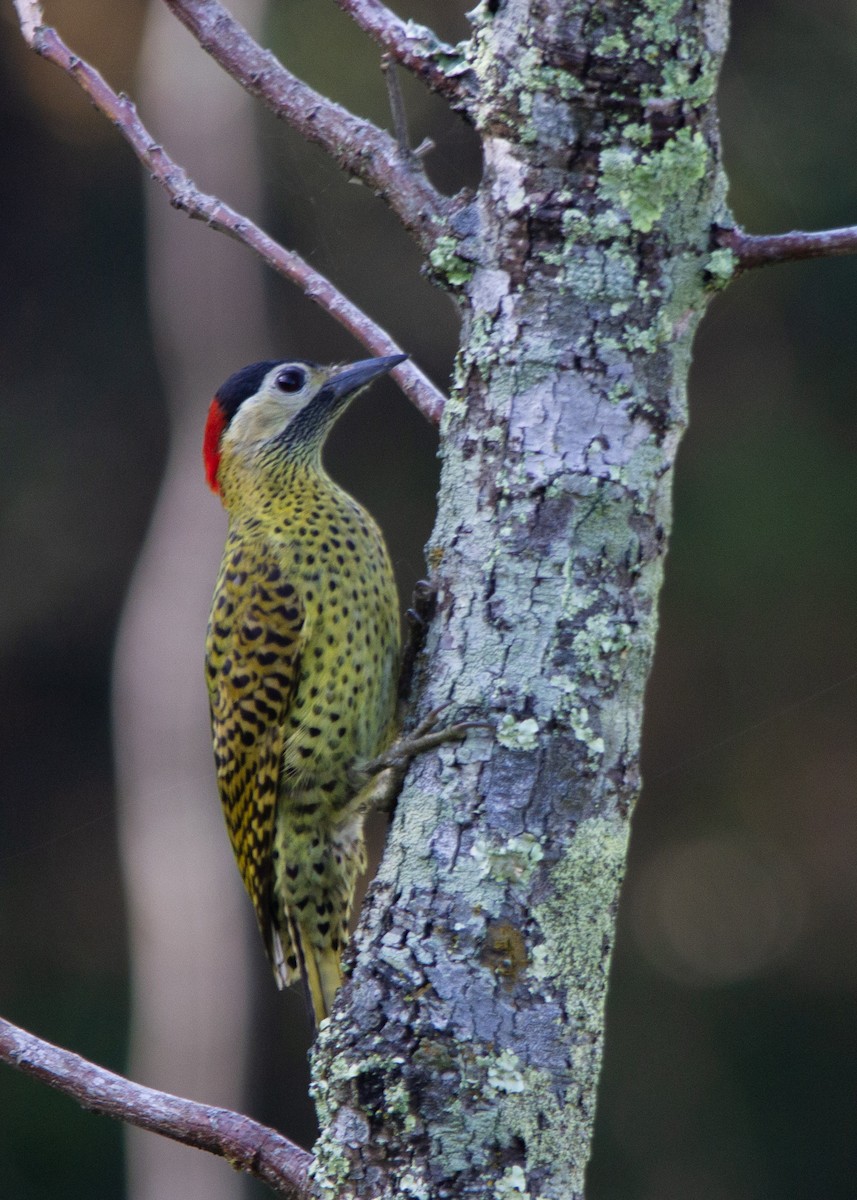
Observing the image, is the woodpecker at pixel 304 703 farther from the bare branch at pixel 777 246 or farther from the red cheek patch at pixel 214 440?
the bare branch at pixel 777 246

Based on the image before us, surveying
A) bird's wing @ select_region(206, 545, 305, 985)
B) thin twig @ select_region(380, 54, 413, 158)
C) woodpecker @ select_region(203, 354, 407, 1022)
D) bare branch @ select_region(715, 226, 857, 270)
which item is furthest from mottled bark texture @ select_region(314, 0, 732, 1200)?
bird's wing @ select_region(206, 545, 305, 985)

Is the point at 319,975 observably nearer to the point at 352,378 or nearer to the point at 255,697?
the point at 255,697

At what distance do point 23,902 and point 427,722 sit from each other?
8.16 m

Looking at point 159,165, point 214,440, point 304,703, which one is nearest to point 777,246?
point 159,165

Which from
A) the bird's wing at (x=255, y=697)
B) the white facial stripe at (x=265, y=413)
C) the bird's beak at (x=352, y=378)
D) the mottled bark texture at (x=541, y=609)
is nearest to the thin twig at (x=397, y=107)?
the mottled bark texture at (x=541, y=609)

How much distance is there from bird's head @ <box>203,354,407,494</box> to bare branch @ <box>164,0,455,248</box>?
1164mm

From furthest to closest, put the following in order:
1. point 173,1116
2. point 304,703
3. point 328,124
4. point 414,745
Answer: point 304,703
point 328,124
point 414,745
point 173,1116

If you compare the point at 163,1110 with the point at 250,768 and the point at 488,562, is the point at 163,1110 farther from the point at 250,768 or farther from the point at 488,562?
the point at 250,768

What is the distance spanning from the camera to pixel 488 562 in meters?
1.88

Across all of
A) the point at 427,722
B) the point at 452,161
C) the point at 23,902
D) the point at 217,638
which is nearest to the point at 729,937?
the point at 23,902

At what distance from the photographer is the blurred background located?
8.80 metres

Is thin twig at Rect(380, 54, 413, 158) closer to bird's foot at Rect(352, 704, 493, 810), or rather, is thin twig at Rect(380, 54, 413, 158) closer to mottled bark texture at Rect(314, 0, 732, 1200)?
mottled bark texture at Rect(314, 0, 732, 1200)

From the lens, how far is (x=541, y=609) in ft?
6.04

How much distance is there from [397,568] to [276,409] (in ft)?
19.5
